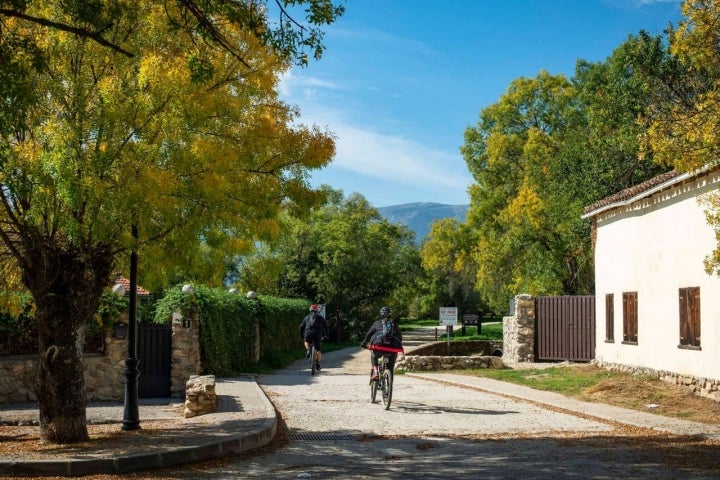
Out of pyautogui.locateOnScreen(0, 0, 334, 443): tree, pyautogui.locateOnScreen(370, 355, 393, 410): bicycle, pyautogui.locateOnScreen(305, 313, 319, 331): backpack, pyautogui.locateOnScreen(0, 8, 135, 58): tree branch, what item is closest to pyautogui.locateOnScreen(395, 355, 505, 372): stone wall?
pyautogui.locateOnScreen(305, 313, 319, 331): backpack

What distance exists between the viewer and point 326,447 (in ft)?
36.2

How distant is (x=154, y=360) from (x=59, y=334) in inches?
330

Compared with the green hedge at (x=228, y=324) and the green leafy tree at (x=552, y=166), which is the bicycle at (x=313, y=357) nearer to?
the green hedge at (x=228, y=324)

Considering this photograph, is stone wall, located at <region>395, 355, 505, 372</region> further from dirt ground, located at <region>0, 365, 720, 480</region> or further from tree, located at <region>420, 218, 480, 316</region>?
tree, located at <region>420, 218, 480, 316</region>

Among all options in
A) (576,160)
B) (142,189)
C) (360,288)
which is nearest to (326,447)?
(142,189)

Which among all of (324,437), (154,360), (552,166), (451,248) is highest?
(552,166)

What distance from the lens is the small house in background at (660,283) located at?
16234 millimetres

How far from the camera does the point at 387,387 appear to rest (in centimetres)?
1521

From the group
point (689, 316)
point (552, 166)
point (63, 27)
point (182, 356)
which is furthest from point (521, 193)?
point (63, 27)

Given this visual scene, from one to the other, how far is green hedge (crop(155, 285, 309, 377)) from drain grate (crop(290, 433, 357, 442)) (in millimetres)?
8286

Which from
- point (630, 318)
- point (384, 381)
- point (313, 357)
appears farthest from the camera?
point (313, 357)

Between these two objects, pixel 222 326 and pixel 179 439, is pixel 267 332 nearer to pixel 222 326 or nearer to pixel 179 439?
pixel 222 326

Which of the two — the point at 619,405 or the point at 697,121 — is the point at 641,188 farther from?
the point at 697,121

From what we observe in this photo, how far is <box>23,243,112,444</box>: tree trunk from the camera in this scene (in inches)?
441
